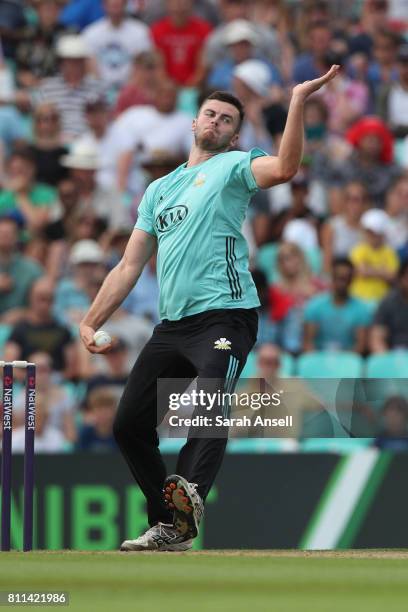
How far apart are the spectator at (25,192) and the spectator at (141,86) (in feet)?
4.70

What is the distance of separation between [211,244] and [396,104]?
935 cm

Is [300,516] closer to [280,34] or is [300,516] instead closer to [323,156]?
[323,156]

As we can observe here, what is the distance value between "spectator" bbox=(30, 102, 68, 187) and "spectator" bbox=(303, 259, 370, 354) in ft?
9.85

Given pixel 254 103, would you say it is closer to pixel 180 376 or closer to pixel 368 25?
pixel 368 25

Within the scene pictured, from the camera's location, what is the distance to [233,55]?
1630 centimetres

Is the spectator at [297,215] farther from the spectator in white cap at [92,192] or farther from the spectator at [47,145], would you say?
the spectator at [47,145]

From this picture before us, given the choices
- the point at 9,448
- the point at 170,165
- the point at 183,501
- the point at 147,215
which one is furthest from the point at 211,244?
the point at 170,165

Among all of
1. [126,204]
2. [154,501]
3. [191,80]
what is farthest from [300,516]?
[191,80]

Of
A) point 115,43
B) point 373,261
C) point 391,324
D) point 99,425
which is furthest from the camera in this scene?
point 115,43

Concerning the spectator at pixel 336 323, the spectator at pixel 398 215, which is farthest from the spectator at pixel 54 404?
the spectator at pixel 398 215

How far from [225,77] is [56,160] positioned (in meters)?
2.22

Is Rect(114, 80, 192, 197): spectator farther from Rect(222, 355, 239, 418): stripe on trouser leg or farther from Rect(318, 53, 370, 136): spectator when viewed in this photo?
Rect(222, 355, 239, 418): stripe on trouser leg

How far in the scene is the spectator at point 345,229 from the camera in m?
14.5

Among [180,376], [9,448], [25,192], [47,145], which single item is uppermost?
[47,145]
